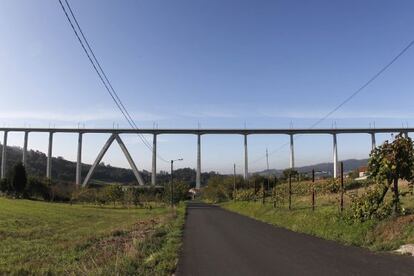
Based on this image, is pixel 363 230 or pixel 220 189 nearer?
pixel 363 230

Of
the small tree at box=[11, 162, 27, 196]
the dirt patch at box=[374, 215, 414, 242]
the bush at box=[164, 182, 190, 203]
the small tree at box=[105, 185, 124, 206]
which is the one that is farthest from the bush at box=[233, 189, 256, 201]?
the small tree at box=[11, 162, 27, 196]

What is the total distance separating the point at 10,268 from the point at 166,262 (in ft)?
15.1

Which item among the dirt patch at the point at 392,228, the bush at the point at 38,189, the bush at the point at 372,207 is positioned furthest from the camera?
the bush at the point at 38,189

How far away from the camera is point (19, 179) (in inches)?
3799

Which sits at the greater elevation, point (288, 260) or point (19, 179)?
point (19, 179)

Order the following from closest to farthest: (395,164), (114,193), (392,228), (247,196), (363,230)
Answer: (392,228), (363,230), (395,164), (247,196), (114,193)

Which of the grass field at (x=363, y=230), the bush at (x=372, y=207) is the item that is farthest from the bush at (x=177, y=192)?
the bush at (x=372, y=207)

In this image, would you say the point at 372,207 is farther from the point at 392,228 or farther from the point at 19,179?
the point at 19,179

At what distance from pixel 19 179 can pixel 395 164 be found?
91.4m

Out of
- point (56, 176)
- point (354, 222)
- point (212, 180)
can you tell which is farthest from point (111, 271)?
point (56, 176)

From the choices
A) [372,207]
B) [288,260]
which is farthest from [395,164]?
[288,260]

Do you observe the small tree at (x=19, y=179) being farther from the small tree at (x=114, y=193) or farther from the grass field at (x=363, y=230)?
the grass field at (x=363, y=230)

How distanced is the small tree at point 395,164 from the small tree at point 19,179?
89.2 metres

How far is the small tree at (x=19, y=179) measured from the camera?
9562 cm
